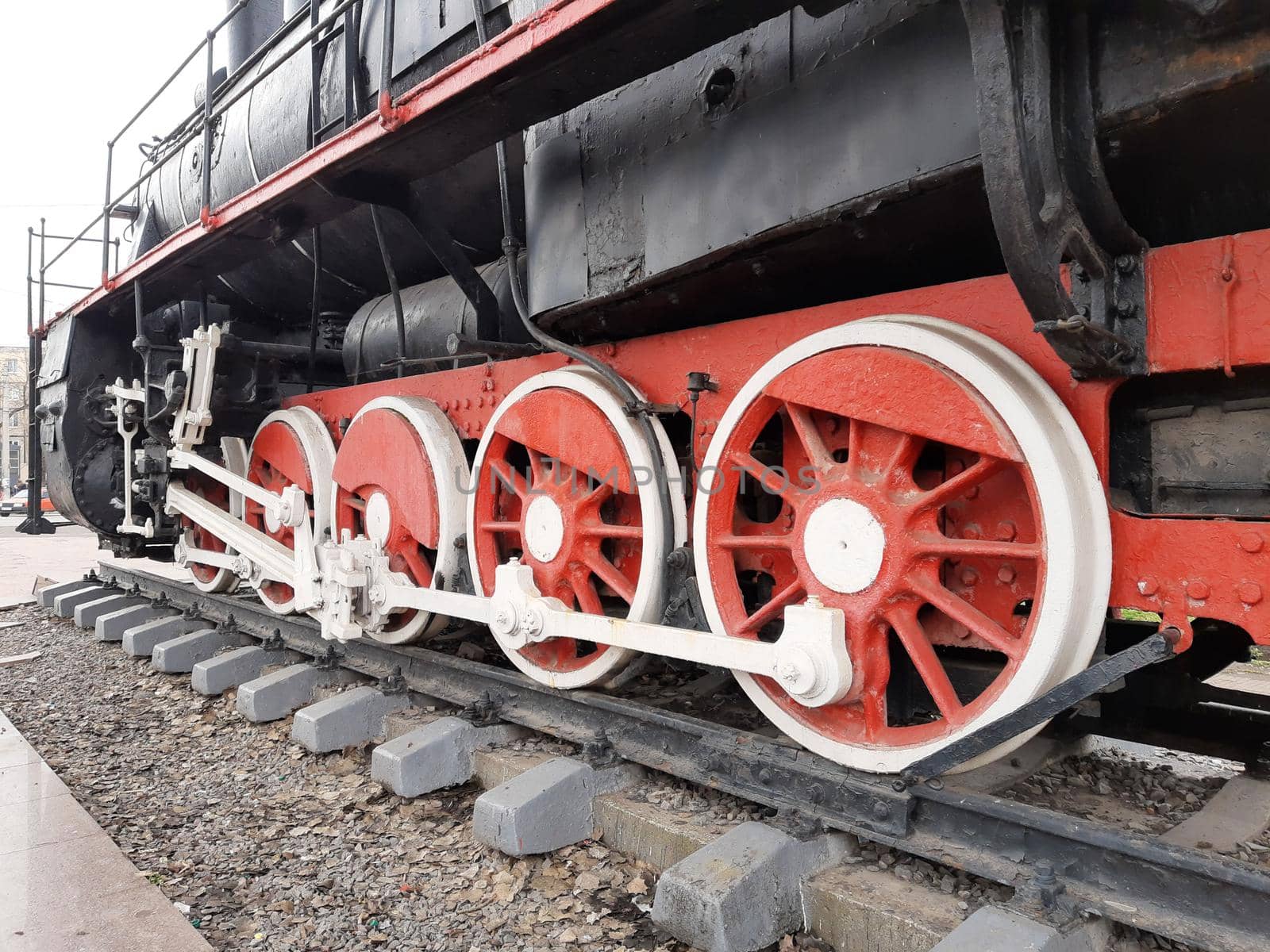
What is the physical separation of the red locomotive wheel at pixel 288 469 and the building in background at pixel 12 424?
3402 cm

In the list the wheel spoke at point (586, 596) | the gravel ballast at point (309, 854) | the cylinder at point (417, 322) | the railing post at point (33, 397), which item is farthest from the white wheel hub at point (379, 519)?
the railing post at point (33, 397)

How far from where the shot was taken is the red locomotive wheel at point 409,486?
3.28 m

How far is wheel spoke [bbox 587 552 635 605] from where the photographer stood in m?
2.63

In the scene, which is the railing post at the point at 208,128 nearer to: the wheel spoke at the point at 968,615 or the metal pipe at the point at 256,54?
the metal pipe at the point at 256,54

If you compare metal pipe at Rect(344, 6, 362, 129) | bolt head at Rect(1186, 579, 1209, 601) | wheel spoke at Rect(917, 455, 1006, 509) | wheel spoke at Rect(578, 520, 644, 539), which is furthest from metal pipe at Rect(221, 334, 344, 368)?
bolt head at Rect(1186, 579, 1209, 601)

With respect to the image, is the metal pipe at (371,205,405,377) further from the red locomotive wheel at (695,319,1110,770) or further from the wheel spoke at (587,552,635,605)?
the red locomotive wheel at (695,319,1110,770)

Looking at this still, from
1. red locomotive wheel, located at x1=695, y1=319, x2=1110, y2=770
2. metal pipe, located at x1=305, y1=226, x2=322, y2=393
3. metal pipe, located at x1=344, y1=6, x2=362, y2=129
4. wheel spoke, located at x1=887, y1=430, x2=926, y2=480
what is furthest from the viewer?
metal pipe, located at x1=305, y1=226, x2=322, y2=393

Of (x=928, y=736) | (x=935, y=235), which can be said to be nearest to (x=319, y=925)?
(x=928, y=736)

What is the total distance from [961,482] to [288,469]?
3407 mm

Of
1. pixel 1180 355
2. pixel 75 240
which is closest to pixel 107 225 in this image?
pixel 75 240

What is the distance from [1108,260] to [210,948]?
2.34m

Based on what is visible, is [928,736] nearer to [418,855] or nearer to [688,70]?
[418,855]

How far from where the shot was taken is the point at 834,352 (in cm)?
202

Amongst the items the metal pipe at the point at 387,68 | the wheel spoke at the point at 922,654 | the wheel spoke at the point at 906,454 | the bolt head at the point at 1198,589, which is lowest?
the wheel spoke at the point at 922,654
